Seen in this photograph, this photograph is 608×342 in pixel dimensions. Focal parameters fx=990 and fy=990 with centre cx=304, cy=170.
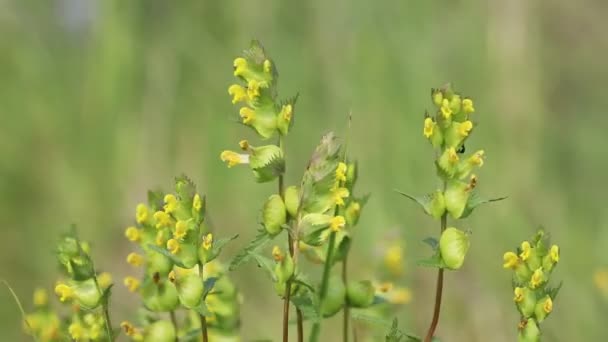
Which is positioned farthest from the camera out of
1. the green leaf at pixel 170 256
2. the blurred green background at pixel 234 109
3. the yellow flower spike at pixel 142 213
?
the blurred green background at pixel 234 109

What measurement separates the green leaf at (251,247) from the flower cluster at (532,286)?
28cm

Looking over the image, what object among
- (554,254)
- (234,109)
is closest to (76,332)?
(554,254)

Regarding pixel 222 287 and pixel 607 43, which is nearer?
pixel 222 287

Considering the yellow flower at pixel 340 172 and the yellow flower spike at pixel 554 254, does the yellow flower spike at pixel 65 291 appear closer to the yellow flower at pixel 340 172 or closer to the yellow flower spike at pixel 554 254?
the yellow flower at pixel 340 172

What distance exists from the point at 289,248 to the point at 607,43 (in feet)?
13.8

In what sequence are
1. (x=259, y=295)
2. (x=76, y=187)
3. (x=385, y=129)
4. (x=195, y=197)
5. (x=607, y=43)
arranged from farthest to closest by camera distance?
1. (x=607, y=43)
2. (x=76, y=187)
3. (x=385, y=129)
4. (x=259, y=295)
5. (x=195, y=197)

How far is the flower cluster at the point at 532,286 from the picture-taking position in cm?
113

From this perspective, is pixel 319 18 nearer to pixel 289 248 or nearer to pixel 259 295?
pixel 259 295

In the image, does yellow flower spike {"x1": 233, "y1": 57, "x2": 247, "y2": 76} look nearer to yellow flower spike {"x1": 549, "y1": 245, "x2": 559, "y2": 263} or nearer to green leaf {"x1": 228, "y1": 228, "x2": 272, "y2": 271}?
green leaf {"x1": 228, "y1": 228, "x2": 272, "y2": 271}

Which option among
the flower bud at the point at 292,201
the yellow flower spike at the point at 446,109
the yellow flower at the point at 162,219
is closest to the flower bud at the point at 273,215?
the flower bud at the point at 292,201

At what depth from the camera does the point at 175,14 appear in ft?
14.5

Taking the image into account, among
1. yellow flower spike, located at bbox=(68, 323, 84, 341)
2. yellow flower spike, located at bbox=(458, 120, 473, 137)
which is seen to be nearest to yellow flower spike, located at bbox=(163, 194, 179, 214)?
yellow flower spike, located at bbox=(68, 323, 84, 341)

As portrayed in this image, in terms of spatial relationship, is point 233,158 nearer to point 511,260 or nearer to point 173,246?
point 173,246

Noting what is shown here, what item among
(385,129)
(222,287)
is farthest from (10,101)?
(222,287)
